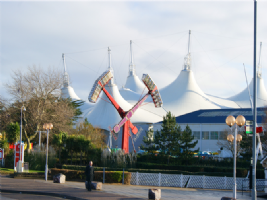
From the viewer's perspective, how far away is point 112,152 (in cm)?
2241

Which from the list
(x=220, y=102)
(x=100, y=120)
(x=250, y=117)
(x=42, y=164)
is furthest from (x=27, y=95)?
(x=220, y=102)

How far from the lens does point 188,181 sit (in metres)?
17.3

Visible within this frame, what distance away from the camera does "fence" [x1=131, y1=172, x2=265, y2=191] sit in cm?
1706

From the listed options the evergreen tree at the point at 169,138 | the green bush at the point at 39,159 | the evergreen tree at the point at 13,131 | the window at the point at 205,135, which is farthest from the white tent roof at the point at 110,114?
the green bush at the point at 39,159

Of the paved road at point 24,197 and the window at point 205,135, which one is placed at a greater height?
the window at point 205,135

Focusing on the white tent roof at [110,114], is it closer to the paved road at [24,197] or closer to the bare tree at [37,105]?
the bare tree at [37,105]

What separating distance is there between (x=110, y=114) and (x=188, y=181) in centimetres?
2586

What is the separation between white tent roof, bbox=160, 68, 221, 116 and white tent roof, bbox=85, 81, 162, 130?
5.84 m

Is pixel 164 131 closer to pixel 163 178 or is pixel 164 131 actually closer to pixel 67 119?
pixel 163 178

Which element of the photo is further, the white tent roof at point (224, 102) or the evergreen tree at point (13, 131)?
the white tent roof at point (224, 102)

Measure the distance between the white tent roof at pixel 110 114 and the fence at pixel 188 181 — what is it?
2358 centimetres

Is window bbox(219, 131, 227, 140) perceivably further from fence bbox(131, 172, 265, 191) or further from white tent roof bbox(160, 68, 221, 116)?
fence bbox(131, 172, 265, 191)

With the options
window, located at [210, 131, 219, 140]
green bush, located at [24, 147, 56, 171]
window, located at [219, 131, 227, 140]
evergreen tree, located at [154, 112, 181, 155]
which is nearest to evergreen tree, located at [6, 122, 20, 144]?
green bush, located at [24, 147, 56, 171]

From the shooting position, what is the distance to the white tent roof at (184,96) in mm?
49062
